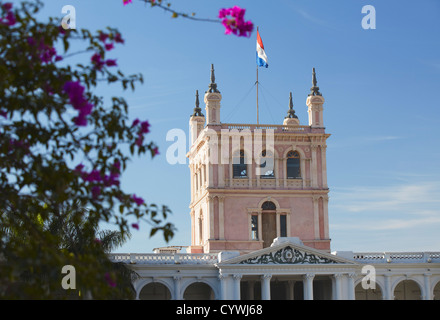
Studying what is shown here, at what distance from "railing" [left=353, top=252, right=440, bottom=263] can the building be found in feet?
0.20

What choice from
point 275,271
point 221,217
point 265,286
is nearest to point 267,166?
point 221,217

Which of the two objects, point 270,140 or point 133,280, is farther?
point 270,140

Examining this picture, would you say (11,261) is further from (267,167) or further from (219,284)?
(267,167)

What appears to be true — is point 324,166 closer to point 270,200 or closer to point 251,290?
point 270,200

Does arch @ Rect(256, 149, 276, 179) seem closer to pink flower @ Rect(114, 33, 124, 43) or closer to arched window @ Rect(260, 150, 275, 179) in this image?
arched window @ Rect(260, 150, 275, 179)

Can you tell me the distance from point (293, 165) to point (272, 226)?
13.7ft

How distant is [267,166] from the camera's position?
→ 47.5 meters

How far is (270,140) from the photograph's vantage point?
155 ft

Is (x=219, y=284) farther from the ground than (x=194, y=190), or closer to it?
closer to it

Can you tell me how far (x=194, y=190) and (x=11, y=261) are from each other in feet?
134

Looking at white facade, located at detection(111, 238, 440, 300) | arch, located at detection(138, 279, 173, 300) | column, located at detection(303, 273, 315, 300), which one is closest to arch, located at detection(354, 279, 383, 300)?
white facade, located at detection(111, 238, 440, 300)

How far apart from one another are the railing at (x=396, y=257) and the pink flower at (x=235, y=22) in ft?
111
